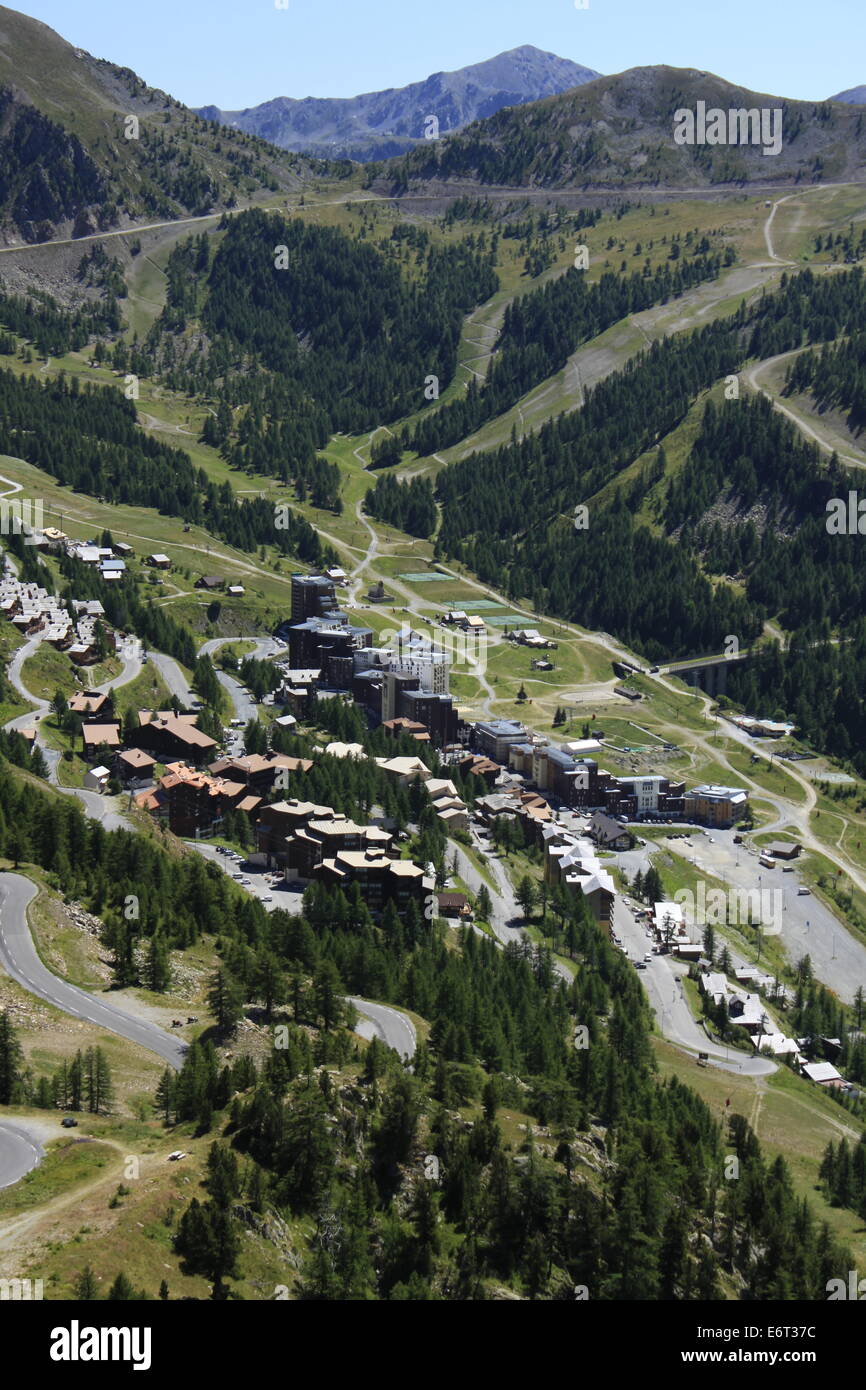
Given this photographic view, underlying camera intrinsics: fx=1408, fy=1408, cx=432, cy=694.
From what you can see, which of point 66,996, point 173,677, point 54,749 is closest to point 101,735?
point 54,749

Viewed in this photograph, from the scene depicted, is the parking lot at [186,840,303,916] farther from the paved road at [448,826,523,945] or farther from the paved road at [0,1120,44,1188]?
the paved road at [0,1120,44,1188]

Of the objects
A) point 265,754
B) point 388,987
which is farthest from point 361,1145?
point 265,754

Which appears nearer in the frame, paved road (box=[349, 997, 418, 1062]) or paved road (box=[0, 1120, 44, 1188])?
paved road (box=[0, 1120, 44, 1188])

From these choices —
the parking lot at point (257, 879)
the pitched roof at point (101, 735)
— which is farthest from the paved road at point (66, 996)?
the pitched roof at point (101, 735)

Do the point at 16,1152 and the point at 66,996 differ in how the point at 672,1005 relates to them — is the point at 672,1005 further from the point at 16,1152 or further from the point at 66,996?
the point at 16,1152

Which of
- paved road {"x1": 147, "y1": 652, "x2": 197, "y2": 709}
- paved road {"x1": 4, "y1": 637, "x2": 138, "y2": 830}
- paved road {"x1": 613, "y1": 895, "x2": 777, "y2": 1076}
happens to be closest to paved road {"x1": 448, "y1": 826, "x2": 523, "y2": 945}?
paved road {"x1": 613, "y1": 895, "x2": 777, "y2": 1076}
